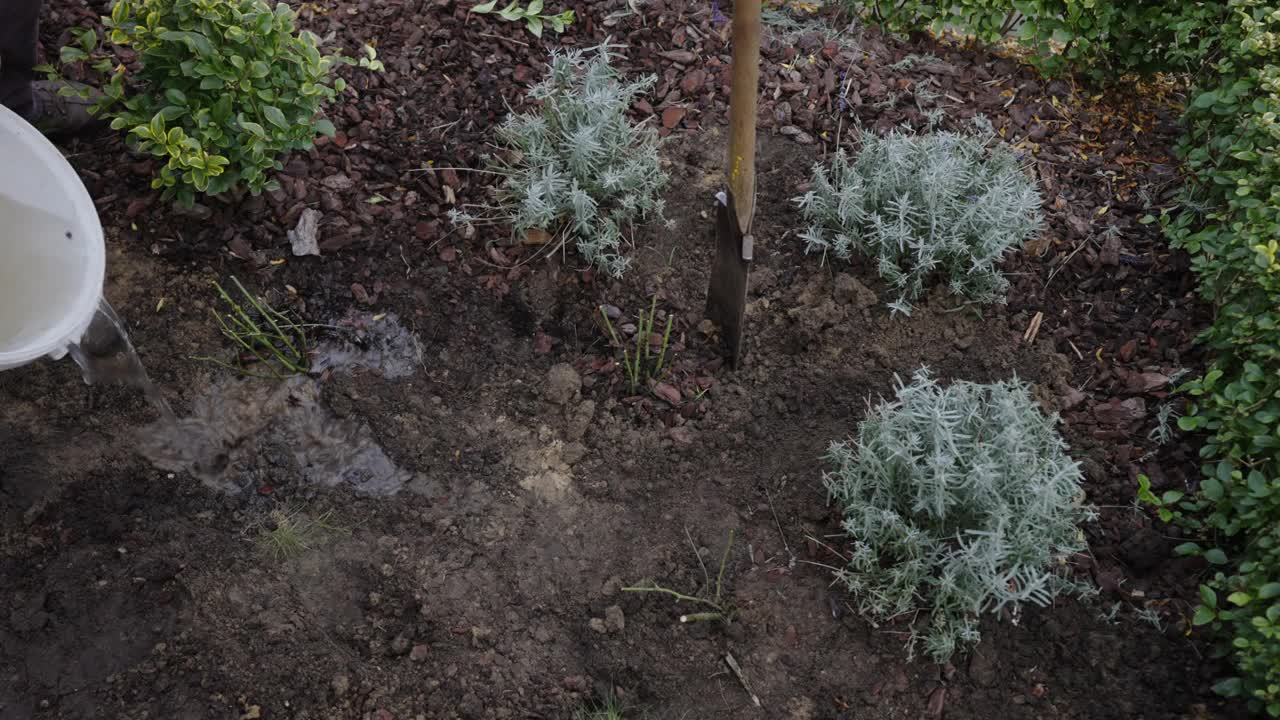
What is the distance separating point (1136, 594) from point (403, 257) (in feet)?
8.82

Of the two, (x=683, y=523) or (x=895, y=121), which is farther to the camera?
(x=895, y=121)

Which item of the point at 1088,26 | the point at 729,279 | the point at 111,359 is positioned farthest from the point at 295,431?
the point at 1088,26

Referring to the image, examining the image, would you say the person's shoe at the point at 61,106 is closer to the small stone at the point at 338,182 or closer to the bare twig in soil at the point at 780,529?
the small stone at the point at 338,182

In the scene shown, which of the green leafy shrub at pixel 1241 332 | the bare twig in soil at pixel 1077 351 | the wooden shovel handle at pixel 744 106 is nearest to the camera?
the green leafy shrub at pixel 1241 332

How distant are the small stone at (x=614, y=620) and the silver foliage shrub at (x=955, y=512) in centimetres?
67

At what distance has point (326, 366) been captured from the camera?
3.25 meters

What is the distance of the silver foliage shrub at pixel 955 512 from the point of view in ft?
7.95

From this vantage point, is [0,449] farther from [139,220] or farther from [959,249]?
[959,249]

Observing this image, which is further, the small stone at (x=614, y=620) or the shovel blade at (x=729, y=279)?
the shovel blade at (x=729, y=279)

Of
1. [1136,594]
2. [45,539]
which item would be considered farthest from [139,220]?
[1136,594]

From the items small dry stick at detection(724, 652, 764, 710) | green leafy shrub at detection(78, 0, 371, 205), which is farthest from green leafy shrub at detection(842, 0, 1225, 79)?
small dry stick at detection(724, 652, 764, 710)

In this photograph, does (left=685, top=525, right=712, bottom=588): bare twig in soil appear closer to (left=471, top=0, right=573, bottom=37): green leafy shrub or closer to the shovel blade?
the shovel blade

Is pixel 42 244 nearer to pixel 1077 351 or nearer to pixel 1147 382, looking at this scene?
pixel 1077 351

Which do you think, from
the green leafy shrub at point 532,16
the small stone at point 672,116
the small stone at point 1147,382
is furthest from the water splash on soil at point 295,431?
the small stone at point 1147,382
